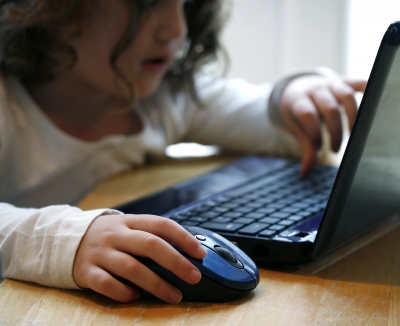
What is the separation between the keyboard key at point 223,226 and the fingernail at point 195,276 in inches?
4.3

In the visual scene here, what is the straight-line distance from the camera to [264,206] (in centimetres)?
63

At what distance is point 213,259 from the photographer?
0.45 m

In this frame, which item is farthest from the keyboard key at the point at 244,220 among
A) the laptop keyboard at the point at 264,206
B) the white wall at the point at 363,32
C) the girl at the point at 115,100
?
the white wall at the point at 363,32

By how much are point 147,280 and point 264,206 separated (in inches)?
8.9

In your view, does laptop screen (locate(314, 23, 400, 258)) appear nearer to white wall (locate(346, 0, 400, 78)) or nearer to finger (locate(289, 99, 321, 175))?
finger (locate(289, 99, 321, 175))

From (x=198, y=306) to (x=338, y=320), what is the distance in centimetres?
11

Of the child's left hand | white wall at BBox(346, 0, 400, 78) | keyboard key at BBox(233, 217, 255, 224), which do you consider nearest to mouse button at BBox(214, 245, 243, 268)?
keyboard key at BBox(233, 217, 255, 224)

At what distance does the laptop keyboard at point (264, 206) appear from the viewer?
56 cm

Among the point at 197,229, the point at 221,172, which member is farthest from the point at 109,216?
the point at 221,172

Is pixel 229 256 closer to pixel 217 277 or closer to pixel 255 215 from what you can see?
pixel 217 277

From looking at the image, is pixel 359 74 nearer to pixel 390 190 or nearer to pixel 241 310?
pixel 390 190

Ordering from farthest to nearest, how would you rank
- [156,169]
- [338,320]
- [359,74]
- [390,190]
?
[359,74] < [156,169] < [390,190] < [338,320]

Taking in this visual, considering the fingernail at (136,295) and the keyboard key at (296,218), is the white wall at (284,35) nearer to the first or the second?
the keyboard key at (296,218)

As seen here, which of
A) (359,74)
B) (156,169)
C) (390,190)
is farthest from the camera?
(359,74)
